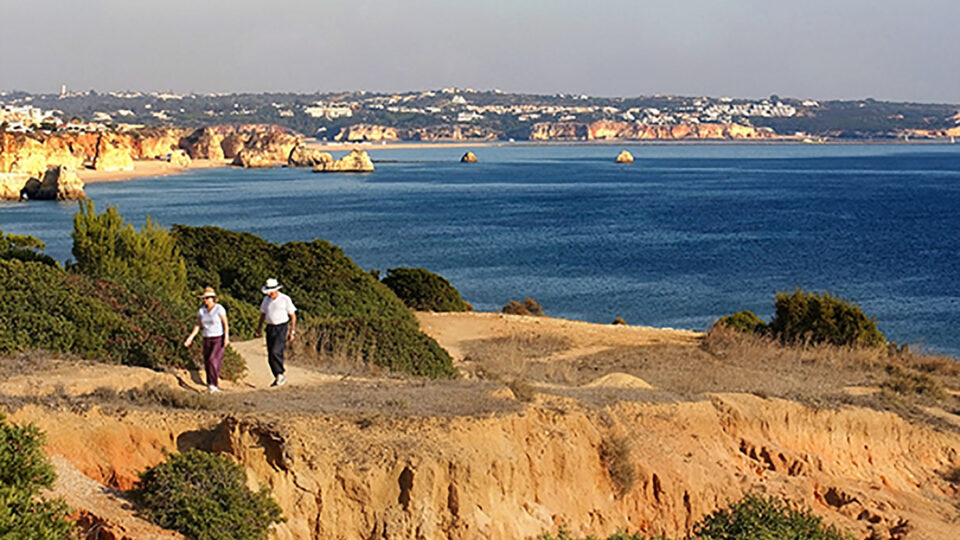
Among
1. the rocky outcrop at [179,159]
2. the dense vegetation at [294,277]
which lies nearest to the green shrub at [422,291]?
the dense vegetation at [294,277]

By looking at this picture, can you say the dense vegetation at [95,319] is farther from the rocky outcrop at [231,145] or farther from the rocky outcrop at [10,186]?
the rocky outcrop at [231,145]

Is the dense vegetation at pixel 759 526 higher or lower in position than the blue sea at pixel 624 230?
higher

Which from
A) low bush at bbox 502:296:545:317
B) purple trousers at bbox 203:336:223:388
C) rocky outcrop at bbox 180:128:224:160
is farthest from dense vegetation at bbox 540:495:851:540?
rocky outcrop at bbox 180:128:224:160

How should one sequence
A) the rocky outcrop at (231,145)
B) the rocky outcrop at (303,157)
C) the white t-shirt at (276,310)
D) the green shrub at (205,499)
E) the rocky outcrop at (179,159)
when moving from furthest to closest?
the rocky outcrop at (231,145) < the rocky outcrop at (303,157) < the rocky outcrop at (179,159) < the white t-shirt at (276,310) < the green shrub at (205,499)

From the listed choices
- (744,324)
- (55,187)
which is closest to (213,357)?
(744,324)

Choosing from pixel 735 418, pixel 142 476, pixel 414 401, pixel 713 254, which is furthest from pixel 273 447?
pixel 713 254

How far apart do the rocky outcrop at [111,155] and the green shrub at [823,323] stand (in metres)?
112

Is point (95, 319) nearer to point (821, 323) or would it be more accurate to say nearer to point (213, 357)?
point (213, 357)

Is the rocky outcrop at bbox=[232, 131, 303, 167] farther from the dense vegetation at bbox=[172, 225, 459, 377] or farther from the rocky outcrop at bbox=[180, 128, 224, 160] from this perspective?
the dense vegetation at bbox=[172, 225, 459, 377]

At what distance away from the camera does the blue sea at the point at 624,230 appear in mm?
42312

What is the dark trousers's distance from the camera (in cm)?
1345

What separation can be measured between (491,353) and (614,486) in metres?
10.7

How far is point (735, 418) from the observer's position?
13.6m

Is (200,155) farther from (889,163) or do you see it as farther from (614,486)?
(614,486)
